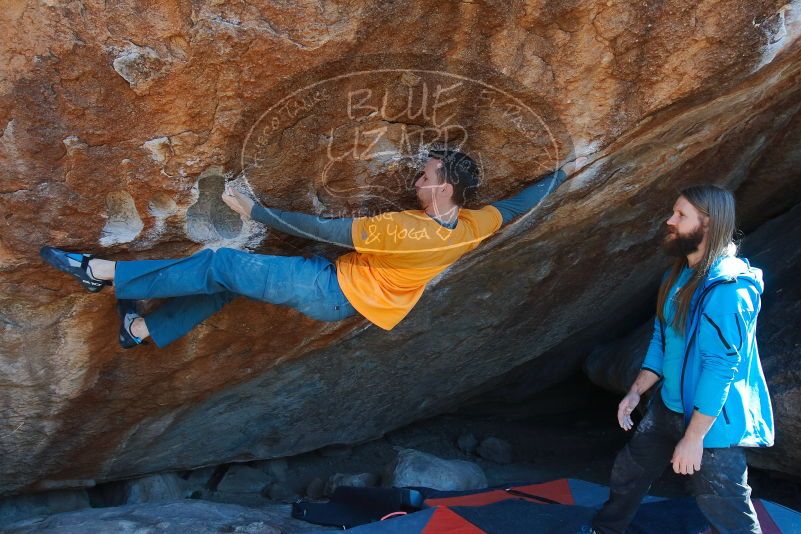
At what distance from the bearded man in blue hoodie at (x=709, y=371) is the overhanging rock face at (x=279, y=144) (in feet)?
2.21

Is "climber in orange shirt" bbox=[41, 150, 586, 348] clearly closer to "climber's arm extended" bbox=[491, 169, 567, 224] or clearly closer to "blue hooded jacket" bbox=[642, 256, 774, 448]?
"climber's arm extended" bbox=[491, 169, 567, 224]

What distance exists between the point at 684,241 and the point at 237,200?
1.62 metres

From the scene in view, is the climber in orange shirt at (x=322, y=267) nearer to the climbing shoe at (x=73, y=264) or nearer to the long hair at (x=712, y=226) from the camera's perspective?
the climbing shoe at (x=73, y=264)

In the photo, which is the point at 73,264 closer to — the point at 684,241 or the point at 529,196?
the point at 529,196

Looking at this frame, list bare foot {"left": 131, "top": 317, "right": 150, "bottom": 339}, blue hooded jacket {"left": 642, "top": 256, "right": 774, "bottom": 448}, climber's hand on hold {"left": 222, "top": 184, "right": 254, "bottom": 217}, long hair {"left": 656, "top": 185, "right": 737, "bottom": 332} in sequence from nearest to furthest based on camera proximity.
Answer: blue hooded jacket {"left": 642, "top": 256, "right": 774, "bottom": 448} < long hair {"left": 656, "top": 185, "right": 737, "bottom": 332} < climber's hand on hold {"left": 222, "top": 184, "right": 254, "bottom": 217} < bare foot {"left": 131, "top": 317, "right": 150, "bottom": 339}

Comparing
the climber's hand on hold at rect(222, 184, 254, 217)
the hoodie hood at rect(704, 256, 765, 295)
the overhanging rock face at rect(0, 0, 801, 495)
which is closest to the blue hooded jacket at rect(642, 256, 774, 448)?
the hoodie hood at rect(704, 256, 765, 295)

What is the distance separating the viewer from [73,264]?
8.67 ft

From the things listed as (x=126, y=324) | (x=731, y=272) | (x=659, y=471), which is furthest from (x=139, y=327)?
(x=731, y=272)

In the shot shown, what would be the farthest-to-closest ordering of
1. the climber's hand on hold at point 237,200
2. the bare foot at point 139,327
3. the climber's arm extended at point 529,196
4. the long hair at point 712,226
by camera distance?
the climber's arm extended at point 529,196 → the bare foot at point 139,327 → the climber's hand on hold at point 237,200 → the long hair at point 712,226

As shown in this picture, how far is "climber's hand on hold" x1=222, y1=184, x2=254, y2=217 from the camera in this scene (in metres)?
2.73

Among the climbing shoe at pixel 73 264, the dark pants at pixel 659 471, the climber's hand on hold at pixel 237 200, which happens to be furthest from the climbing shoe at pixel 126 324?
the dark pants at pixel 659 471

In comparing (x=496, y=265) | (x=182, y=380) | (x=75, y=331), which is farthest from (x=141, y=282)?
(x=496, y=265)

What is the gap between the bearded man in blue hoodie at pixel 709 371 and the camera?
2232 millimetres

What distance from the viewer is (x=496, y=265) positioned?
3891 mm
